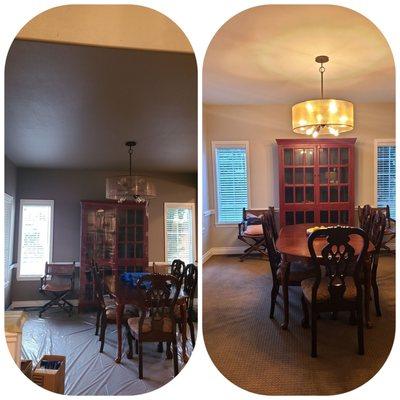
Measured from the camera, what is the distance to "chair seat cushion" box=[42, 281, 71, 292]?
1.50 meters

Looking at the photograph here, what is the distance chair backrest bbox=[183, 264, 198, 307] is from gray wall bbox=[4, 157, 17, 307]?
0.69 m

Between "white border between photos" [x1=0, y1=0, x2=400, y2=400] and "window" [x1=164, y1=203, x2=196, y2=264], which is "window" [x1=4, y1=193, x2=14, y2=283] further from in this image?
"window" [x1=164, y1=203, x2=196, y2=264]

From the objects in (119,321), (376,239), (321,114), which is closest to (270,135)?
(321,114)

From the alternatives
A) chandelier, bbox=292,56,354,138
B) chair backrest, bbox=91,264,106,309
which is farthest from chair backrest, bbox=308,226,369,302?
chair backrest, bbox=91,264,106,309

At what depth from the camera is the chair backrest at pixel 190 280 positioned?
59.7 inches

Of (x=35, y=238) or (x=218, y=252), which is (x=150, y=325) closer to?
(x=218, y=252)

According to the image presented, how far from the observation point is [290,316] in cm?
162

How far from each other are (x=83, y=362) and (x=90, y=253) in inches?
16.3

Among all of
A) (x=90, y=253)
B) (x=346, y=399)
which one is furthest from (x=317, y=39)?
(x=346, y=399)

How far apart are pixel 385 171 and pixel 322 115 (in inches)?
13.8

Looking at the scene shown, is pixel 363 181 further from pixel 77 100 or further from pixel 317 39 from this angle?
pixel 77 100

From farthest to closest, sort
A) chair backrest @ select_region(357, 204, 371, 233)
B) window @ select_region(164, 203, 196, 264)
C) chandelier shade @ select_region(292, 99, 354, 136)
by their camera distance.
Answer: window @ select_region(164, 203, 196, 264) < chair backrest @ select_region(357, 204, 371, 233) < chandelier shade @ select_region(292, 99, 354, 136)

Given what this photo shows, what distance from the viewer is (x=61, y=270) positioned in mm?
1514

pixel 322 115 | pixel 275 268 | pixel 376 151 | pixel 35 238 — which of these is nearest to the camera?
pixel 322 115
